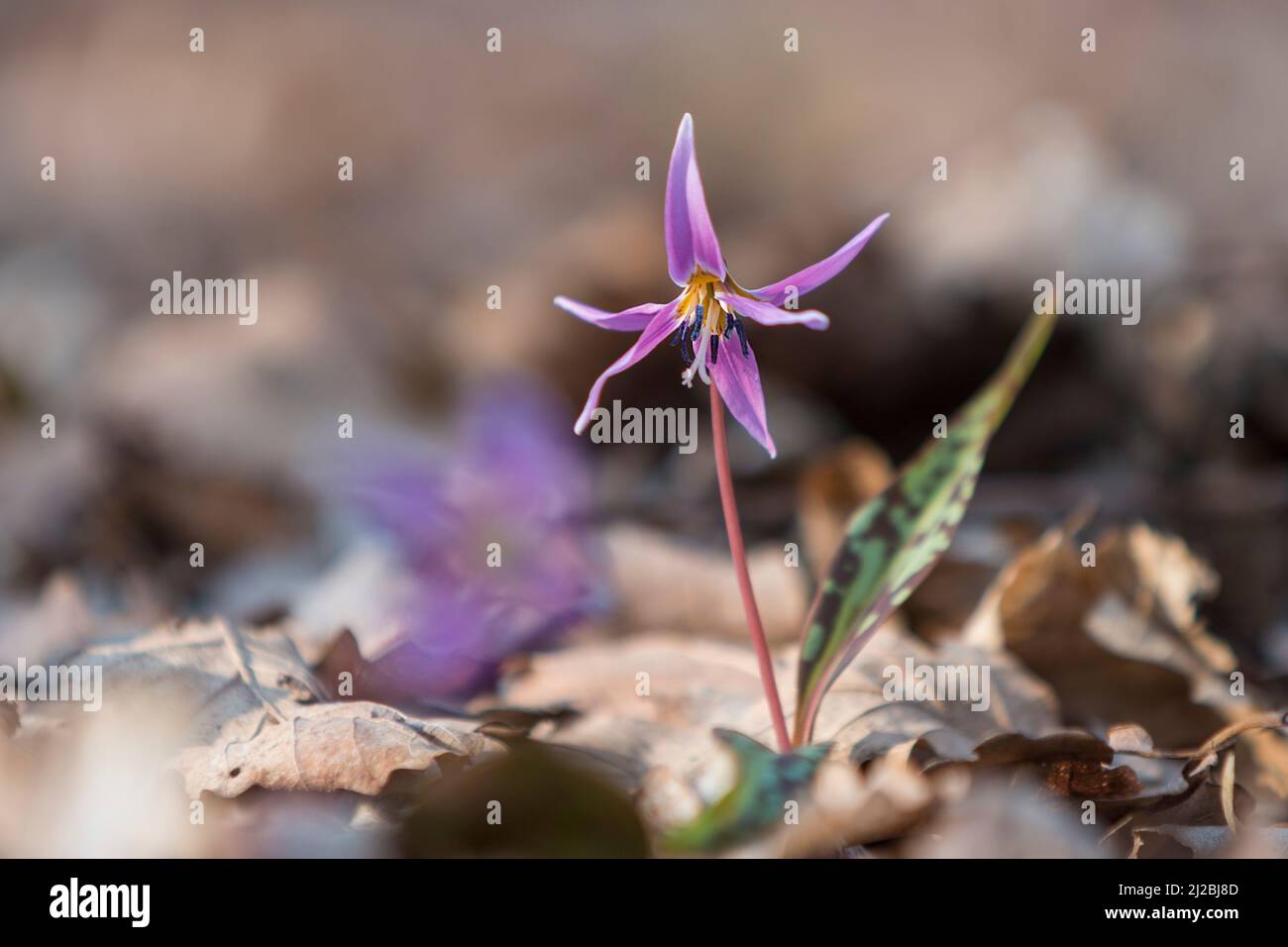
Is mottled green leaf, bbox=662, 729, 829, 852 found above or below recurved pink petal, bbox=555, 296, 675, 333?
below

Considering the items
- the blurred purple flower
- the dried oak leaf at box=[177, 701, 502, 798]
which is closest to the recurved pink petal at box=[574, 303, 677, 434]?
the dried oak leaf at box=[177, 701, 502, 798]

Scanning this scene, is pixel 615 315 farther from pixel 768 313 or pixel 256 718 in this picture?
pixel 256 718

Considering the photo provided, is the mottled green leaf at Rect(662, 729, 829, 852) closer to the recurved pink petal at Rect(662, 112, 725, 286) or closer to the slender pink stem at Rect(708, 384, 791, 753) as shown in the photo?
the slender pink stem at Rect(708, 384, 791, 753)

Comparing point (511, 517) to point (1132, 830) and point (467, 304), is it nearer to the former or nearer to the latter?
point (1132, 830)

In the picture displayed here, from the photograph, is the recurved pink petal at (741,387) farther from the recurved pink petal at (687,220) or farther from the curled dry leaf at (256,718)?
the curled dry leaf at (256,718)

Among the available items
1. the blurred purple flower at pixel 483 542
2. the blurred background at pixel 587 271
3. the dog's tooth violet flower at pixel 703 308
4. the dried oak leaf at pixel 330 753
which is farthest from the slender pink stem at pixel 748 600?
the blurred background at pixel 587 271

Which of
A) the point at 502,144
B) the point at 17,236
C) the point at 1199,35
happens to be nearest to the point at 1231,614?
the point at 1199,35

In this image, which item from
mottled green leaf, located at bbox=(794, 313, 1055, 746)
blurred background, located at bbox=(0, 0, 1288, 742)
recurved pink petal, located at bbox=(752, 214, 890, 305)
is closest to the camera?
recurved pink petal, located at bbox=(752, 214, 890, 305)

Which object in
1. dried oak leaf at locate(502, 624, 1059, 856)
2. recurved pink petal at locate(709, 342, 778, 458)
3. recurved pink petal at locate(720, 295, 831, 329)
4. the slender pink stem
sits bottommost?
dried oak leaf at locate(502, 624, 1059, 856)
